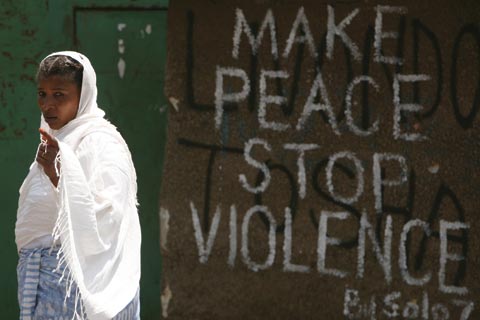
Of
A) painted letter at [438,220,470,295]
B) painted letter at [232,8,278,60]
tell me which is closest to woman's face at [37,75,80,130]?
painted letter at [232,8,278,60]

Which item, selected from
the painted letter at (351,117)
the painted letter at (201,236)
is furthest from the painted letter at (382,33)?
the painted letter at (201,236)

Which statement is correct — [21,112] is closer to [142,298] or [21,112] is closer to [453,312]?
[142,298]

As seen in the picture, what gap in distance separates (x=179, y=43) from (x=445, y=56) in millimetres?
1264

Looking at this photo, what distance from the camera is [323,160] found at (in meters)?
5.42

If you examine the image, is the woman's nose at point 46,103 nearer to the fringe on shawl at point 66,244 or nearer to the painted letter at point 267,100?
the fringe on shawl at point 66,244

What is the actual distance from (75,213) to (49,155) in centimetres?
22

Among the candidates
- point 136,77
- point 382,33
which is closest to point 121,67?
point 136,77

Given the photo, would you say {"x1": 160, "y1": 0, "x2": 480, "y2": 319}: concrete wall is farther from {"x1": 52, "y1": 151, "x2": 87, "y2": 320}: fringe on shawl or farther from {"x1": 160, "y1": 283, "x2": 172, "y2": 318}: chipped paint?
{"x1": 52, "y1": 151, "x2": 87, "y2": 320}: fringe on shawl

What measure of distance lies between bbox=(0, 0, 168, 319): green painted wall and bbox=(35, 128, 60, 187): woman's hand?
6.52 feet

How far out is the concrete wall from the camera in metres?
5.36

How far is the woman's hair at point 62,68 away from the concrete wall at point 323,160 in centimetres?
129

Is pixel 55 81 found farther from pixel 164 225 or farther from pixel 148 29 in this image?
pixel 148 29

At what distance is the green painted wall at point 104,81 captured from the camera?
5.95 metres

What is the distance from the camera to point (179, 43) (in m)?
5.48
